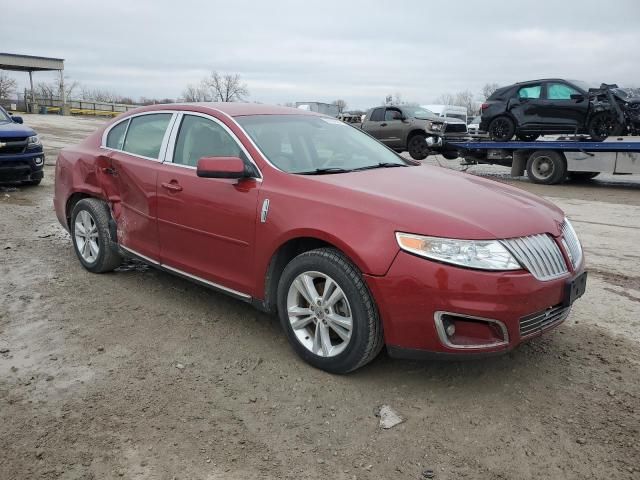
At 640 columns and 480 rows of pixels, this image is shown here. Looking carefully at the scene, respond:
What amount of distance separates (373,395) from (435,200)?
3.87 ft

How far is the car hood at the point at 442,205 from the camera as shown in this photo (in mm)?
3021

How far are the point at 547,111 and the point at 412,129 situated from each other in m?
4.53

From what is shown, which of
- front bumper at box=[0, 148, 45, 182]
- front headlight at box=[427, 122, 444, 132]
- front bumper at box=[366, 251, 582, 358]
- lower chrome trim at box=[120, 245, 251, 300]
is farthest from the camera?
front headlight at box=[427, 122, 444, 132]

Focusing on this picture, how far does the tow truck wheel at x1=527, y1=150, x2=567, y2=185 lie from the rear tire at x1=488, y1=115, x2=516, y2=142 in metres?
1.11

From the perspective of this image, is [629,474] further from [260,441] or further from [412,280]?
[260,441]

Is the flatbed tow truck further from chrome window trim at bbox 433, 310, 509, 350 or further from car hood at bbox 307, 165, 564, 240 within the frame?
chrome window trim at bbox 433, 310, 509, 350

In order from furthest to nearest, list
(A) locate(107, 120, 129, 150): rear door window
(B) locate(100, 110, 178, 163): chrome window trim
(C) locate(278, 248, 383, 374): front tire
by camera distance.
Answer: (A) locate(107, 120, 129, 150): rear door window → (B) locate(100, 110, 178, 163): chrome window trim → (C) locate(278, 248, 383, 374): front tire

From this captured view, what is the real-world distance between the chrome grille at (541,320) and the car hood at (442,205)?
1.46ft

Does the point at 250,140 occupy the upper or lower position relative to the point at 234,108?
lower

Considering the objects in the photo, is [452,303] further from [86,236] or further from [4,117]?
[4,117]

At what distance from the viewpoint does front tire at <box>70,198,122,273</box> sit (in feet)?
16.6

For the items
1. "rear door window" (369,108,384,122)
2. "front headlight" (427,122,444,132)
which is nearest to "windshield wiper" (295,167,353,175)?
"front headlight" (427,122,444,132)

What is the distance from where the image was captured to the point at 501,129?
A: 14992 millimetres

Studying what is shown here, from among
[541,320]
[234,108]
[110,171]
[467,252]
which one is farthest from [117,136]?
[541,320]
